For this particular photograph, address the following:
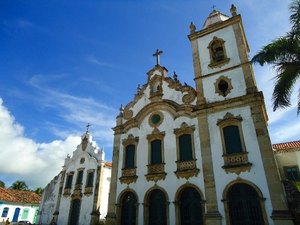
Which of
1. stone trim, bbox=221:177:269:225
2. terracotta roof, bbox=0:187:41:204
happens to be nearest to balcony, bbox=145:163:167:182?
stone trim, bbox=221:177:269:225

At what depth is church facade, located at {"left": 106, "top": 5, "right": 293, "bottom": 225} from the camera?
1406 cm

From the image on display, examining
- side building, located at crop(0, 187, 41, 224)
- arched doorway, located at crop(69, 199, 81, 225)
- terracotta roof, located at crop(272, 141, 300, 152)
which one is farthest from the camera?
side building, located at crop(0, 187, 41, 224)

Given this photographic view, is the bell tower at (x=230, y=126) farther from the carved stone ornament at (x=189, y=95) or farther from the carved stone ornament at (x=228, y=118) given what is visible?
the carved stone ornament at (x=189, y=95)

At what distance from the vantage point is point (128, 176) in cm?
1877

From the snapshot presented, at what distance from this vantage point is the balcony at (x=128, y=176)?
60.8 feet

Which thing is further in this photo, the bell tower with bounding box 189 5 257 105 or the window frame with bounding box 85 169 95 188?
the window frame with bounding box 85 169 95 188

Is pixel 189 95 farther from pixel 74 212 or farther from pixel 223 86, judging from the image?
pixel 74 212

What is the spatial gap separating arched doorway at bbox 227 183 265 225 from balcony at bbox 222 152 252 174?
91cm

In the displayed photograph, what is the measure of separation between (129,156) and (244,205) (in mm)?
9597

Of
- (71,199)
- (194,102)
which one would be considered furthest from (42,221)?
(194,102)

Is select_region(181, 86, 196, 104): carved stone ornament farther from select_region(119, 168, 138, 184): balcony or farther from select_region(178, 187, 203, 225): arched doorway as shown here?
select_region(119, 168, 138, 184): balcony

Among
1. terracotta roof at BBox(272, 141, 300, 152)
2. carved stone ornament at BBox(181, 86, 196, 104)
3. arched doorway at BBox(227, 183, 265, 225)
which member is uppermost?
carved stone ornament at BBox(181, 86, 196, 104)

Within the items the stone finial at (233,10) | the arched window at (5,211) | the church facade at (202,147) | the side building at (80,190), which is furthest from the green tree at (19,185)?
the stone finial at (233,10)

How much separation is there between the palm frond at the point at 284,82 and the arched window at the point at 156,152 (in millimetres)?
8815
